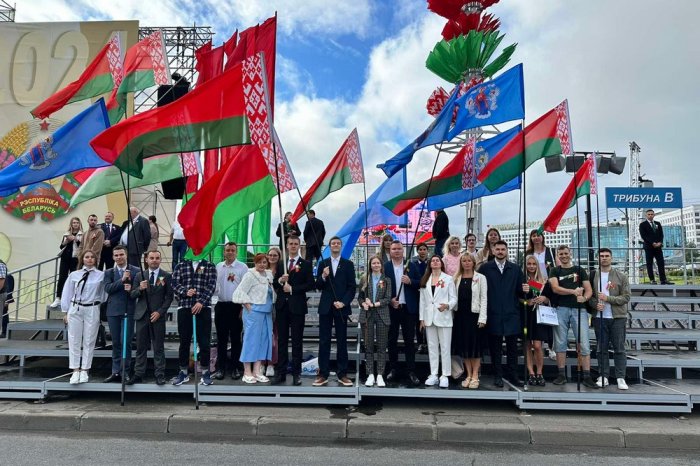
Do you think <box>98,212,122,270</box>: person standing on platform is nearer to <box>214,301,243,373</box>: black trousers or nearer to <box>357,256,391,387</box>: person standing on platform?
<box>214,301,243,373</box>: black trousers

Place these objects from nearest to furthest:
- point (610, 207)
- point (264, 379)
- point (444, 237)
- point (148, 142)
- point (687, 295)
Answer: point (148, 142)
point (264, 379)
point (444, 237)
point (687, 295)
point (610, 207)

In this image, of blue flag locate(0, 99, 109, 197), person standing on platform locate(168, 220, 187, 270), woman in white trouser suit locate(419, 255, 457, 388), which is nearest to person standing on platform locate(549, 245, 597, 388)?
woman in white trouser suit locate(419, 255, 457, 388)

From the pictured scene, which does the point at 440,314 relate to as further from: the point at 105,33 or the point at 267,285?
the point at 105,33

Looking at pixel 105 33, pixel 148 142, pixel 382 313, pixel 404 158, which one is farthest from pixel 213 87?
pixel 105 33

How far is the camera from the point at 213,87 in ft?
21.3

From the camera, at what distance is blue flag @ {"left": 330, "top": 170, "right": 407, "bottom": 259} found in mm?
8109

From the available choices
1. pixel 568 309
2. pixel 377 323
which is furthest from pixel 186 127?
pixel 568 309

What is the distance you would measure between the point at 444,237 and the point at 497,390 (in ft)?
13.5

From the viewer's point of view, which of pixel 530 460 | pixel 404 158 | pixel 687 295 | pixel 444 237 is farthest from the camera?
pixel 687 295

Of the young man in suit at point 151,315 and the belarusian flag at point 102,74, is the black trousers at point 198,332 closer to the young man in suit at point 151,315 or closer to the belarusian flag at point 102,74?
the young man in suit at point 151,315

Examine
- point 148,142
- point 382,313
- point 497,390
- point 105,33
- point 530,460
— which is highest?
point 105,33

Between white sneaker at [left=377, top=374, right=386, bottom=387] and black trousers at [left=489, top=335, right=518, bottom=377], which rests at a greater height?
black trousers at [left=489, top=335, right=518, bottom=377]

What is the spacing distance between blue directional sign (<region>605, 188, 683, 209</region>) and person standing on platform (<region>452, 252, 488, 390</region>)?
9255mm

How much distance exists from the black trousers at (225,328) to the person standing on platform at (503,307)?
3958 millimetres
